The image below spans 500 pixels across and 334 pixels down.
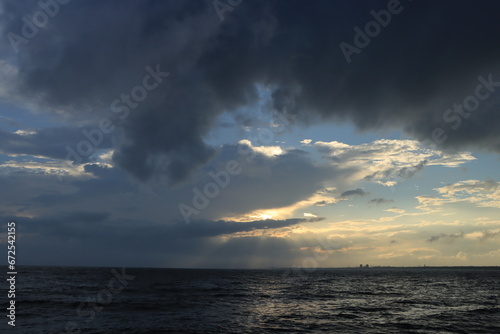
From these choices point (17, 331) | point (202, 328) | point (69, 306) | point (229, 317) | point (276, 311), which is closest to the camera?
point (17, 331)

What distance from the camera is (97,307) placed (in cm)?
4041

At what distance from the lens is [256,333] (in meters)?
26.6

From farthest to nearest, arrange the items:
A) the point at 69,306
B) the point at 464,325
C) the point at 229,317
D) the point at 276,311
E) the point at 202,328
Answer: the point at 69,306 → the point at 276,311 → the point at 229,317 → the point at 464,325 → the point at 202,328

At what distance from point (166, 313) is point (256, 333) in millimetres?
14512

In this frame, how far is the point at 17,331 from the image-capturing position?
26.5 metres

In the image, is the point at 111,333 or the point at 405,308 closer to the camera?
the point at 111,333

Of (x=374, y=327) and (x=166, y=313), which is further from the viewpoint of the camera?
(x=166, y=313)

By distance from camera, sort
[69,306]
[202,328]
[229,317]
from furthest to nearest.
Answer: [69,306]
[229,317]
[202,328]

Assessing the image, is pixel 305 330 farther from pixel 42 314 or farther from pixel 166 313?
pixel 42 314

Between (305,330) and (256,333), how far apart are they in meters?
4.42

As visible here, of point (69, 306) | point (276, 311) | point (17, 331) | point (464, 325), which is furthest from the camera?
point (69, 306)

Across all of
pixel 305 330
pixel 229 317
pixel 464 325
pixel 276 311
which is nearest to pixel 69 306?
pixel 229 317

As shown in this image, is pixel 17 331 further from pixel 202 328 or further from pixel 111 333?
pixel 202 328

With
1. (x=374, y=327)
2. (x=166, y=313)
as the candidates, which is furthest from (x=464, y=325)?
(x=166, y=313)
